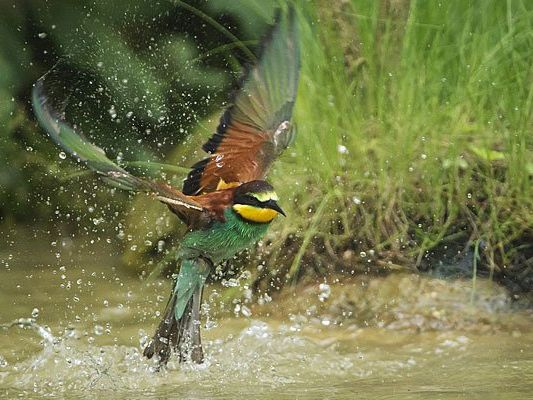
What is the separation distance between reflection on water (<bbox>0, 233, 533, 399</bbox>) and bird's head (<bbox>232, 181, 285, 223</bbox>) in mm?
619

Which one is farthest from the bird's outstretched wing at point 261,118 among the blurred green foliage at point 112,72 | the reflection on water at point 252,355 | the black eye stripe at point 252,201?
the blurred green foliage at point 112,72

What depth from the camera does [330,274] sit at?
180 inches

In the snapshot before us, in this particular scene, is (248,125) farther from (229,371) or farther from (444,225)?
(444,225)

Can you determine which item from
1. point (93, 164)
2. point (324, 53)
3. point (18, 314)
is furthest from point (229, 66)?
point (93, 164)

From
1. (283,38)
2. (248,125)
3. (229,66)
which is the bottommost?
(248,125)

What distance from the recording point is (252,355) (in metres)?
4.12

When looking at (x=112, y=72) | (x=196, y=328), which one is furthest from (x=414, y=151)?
(x=112, y=72)

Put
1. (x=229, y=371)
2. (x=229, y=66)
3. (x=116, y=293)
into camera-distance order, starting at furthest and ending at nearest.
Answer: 1. (x=229, y=66)
2. (x=116, y=293)
3. (x=229, y=371)

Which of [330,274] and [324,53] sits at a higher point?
[324,53]

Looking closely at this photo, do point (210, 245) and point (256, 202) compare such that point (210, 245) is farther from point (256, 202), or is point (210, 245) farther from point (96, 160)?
point (96, 160)

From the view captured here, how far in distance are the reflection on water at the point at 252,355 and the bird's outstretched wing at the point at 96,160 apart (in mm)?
720

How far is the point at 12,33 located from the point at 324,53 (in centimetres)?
144

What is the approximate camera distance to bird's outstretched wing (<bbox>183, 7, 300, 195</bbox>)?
3635 mm

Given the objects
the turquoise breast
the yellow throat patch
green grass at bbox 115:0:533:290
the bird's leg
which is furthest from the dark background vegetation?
the yellow throat patch
